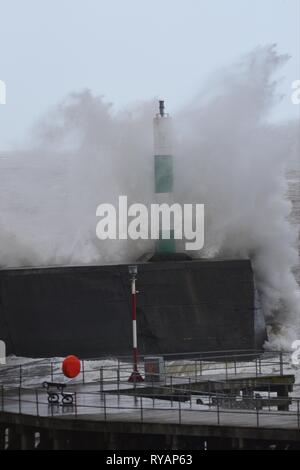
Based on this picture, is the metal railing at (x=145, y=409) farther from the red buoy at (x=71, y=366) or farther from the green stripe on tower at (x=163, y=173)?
the green stripe on tower at (x=163, y=173)

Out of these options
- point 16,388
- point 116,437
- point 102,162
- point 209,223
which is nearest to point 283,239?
point 209,223

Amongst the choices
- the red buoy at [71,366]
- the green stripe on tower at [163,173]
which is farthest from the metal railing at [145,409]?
the green stripe on tower at [163,173]

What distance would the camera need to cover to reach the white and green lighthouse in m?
28.2

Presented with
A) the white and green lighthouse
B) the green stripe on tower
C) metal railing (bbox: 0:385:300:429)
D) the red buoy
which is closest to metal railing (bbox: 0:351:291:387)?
the red buoy

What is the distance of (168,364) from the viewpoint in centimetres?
2572

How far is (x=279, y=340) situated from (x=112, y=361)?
14.4 feet

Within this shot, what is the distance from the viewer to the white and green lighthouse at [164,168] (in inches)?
1111

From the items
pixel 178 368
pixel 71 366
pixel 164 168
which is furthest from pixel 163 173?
pixel 71 366

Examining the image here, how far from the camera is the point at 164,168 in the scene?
28.8m

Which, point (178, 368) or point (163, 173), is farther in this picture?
point (163, 173)

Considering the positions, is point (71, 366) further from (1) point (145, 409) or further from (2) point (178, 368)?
(2) point (178, 368)

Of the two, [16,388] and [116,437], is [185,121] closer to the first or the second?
[16,388]

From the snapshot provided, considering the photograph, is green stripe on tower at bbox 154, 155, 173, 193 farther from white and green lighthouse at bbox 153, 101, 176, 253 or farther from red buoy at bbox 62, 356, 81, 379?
red buoy at bbox 62, 356, 81, 379

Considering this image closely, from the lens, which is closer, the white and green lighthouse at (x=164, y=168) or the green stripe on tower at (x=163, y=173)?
the white and green lighthouse at (x=164, y=168)
